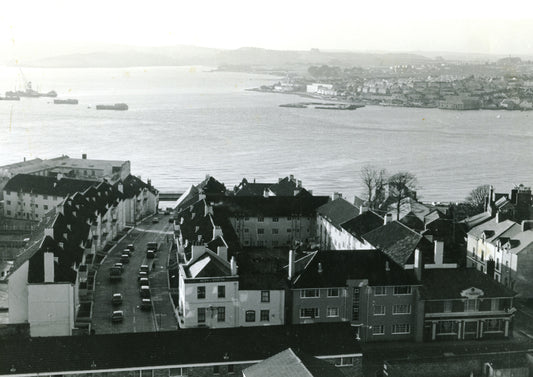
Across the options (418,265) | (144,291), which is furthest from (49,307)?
(418,265)

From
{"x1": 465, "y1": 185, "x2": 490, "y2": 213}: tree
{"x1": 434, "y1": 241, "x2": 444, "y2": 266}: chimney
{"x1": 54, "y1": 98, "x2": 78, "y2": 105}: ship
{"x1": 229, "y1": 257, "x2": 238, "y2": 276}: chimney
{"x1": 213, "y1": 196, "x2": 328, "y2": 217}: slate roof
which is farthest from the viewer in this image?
{"x1": 54, "y1": 98, "x2": 78, "y2": 105}: ship

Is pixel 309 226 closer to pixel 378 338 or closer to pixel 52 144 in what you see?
pixel 378 338

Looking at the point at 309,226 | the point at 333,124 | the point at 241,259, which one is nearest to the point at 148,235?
the point at 309,226

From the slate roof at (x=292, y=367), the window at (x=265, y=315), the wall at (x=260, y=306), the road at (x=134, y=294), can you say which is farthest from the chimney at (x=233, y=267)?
the slate roof at (x=292, y=367)

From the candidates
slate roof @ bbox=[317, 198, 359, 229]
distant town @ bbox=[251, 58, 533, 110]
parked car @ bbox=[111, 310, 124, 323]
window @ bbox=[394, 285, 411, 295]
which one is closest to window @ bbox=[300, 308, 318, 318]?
window @ bbox=[394, 285, 411, 295]

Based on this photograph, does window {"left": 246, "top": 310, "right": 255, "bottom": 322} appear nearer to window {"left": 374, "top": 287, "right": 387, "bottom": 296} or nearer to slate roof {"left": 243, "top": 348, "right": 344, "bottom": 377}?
window {"left": 374, "top": 287, "right": 387, "bottom": 296}
